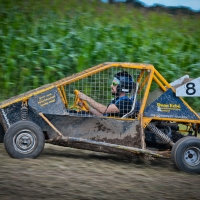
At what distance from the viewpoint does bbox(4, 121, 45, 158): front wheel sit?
7965mm

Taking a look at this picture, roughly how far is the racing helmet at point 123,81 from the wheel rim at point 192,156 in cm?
129

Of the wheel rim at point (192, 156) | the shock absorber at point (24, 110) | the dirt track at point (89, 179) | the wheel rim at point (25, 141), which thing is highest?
the shock absorber at point (24, 110)

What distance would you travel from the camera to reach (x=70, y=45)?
14227 millimetres

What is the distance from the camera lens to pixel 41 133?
806 cm

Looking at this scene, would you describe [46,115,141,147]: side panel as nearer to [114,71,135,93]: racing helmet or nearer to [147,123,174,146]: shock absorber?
[147,123,174,146]: shock absorber

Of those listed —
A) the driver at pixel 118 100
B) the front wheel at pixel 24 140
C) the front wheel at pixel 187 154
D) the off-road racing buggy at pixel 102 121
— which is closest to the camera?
the front wheel at pixel 24 140

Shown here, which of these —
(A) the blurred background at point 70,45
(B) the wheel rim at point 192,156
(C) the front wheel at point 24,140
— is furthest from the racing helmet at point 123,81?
(A) the blurred background at point 70,45

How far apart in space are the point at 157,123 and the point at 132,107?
564 millimetres

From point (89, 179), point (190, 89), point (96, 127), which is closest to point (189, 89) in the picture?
point (190, 89)

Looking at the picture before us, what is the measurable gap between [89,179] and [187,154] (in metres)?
1.93

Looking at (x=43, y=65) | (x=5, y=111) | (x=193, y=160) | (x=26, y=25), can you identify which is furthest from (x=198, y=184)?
(x=26, y=25)

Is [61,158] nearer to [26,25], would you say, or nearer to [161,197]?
[161,197]

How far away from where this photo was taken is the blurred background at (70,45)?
13750 mm

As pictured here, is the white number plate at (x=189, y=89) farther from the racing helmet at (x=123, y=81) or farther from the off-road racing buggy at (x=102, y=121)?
the racing helmet at (x=123, y=81)
